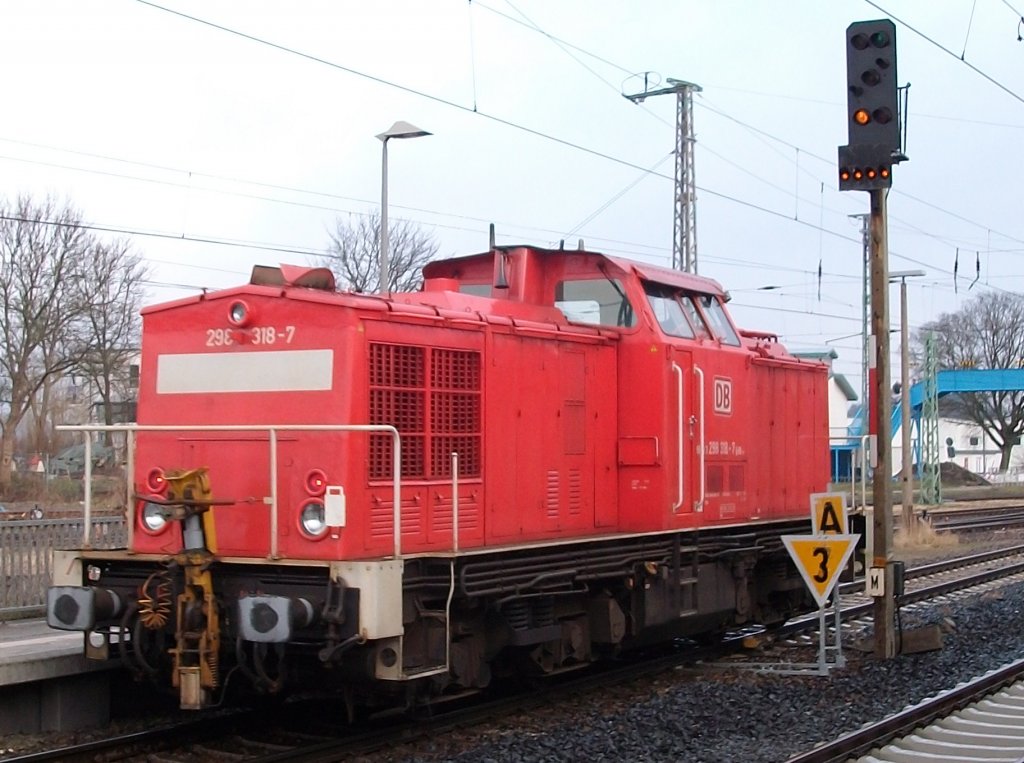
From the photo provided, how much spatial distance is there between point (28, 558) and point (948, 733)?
7.71m

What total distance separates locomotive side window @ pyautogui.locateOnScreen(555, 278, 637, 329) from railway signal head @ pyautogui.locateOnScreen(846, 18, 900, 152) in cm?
286

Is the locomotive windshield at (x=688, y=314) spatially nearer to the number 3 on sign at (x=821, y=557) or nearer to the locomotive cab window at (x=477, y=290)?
the locomotive cab window at (x=477, y=290)

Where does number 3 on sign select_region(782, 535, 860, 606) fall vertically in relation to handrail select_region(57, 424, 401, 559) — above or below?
below

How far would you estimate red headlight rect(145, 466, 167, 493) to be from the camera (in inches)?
320

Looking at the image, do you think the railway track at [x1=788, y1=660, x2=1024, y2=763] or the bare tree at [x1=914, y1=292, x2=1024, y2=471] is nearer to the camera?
the railway track at [x1=788, y1=660, x2=1024, y2=763]

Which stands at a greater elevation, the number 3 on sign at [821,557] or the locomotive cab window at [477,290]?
the locomotive cab window at [477,290]

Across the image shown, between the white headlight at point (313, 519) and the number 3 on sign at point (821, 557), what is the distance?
471 cm

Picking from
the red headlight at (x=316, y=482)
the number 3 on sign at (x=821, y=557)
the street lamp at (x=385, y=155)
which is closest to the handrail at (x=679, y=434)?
the number 3 on sign at (x=821, y=557)

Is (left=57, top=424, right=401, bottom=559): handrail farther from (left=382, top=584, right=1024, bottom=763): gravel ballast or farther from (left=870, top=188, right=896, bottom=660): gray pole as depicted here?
(left=870, top=188, right=896, bottom=660): gray pole

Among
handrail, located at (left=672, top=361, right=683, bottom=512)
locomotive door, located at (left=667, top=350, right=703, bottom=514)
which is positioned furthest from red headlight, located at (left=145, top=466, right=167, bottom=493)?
handrail, located at (left=672, top=361, right=683, bottom=512)

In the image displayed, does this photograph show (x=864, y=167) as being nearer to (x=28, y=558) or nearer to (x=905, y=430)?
(x=28, y=558)

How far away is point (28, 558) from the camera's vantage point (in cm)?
1056

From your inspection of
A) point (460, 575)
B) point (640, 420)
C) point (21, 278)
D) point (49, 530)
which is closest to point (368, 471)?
point (460, 575)

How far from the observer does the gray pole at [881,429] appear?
1099cm
